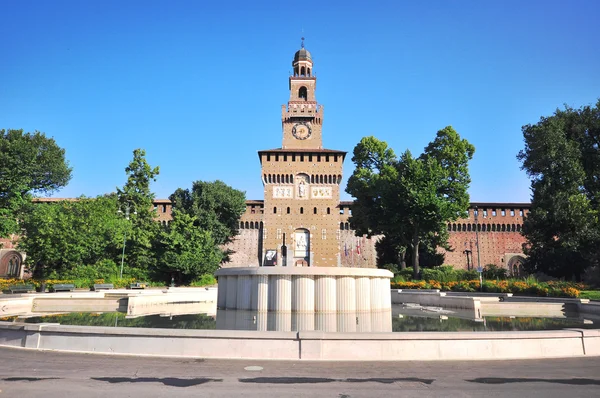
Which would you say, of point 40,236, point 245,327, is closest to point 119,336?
point 245,327

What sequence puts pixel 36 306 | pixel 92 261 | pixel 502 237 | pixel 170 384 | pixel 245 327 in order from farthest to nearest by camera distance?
pixel 502 237 < pixel 92 261 < pixel 36 306 < pixel 245 327 < pixel 170 384

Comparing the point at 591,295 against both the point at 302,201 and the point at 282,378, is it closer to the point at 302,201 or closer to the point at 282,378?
the point at 282,378

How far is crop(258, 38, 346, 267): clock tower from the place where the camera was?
4959cm

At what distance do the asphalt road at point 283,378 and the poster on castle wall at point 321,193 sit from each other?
43.9m

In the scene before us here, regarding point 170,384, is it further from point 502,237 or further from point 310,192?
point 502,237

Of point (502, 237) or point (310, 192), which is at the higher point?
point (310, 192)

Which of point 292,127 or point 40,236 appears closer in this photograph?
point 40,236

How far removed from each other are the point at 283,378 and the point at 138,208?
125ft

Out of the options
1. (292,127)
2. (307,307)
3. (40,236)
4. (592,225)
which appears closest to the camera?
(307,307)

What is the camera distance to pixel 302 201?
167 ft

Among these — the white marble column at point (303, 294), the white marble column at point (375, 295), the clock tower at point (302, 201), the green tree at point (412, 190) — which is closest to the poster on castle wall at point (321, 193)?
the clock tower at point (302, 201)

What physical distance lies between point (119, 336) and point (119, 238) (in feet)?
99.8

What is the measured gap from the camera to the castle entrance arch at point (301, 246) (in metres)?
49.6

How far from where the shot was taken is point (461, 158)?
35594 millimetres
